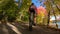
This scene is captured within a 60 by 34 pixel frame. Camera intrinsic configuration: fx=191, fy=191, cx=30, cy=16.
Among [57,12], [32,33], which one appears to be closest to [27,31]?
[32,33]

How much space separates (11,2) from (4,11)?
→ 3.47 feet

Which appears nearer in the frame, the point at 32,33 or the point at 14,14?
the point at 32,33

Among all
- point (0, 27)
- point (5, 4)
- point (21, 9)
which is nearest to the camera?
point (0, 27)

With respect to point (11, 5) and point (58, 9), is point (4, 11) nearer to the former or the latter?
point (11, 5)

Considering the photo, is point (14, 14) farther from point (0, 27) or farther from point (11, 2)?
point (0, 27)

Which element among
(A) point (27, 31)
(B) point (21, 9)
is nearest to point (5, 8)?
(B) point (21, 9)

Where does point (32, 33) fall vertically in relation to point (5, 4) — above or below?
below

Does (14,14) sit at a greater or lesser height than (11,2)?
lesser

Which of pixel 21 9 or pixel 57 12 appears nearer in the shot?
pixel 57 12

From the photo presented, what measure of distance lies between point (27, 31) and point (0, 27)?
5.90ft

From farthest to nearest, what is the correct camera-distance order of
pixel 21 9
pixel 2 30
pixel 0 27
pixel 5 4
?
1. pixel 21 9
2. pixel 5 4
3. pixel 0 27
4. pixel 2 30

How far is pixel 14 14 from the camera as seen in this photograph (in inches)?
677

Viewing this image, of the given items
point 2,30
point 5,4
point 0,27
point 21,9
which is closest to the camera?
point 2,30

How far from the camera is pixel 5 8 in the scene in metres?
17.0
